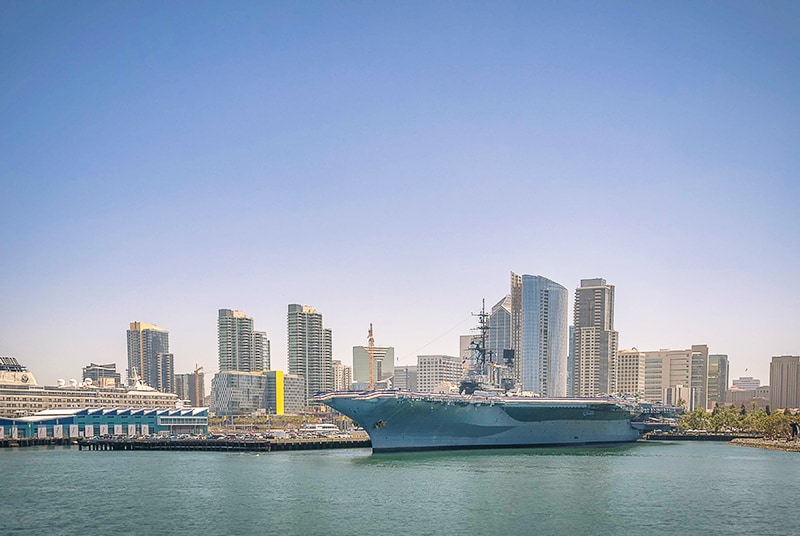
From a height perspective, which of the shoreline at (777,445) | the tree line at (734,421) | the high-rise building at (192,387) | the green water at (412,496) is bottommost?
the high-rise building at (192,387)

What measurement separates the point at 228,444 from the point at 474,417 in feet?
81.7

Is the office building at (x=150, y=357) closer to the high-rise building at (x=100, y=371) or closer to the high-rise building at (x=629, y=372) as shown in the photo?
the high-rise building at (x=100, y=371)

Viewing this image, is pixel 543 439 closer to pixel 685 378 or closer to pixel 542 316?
pixel 542 316

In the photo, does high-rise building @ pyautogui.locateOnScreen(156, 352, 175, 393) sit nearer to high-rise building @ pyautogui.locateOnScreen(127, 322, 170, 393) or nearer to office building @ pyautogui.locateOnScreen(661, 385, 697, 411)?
high-rise building @ pyautogui.locateOnScreen(127, 322, 170, 393)

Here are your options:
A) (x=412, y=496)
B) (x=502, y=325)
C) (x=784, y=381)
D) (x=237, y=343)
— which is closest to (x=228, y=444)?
(x=412, y=496)

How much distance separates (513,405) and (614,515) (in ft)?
73.8

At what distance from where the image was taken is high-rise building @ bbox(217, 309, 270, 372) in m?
155

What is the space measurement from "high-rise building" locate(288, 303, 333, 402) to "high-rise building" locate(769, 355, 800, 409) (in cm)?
10393

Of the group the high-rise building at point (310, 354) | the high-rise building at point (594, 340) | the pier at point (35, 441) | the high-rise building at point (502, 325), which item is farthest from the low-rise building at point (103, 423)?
the high-rise building at point (594, 340)

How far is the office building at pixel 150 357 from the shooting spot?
18100 centimetres

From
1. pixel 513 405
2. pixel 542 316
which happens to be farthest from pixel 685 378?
pixel 513 405

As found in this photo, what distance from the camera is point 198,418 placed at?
9219 cm

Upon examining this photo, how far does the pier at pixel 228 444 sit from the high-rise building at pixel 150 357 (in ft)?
387

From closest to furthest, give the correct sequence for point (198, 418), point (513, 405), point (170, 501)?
→ point (170, 501) < point (513, 405) < point (198, 418)
